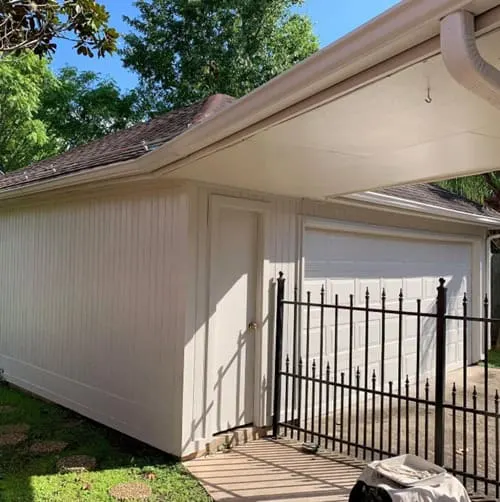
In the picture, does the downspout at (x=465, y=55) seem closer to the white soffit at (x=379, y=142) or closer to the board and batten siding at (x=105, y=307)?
the white soffit at (x=379, y=142)

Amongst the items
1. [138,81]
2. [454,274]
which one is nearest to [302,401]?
[454,274]

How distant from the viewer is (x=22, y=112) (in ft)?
45.2

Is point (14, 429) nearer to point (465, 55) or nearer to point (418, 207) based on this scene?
point (465, 55)

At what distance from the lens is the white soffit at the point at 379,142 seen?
246 cm

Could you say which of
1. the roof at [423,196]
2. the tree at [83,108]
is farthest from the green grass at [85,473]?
the tree at [83,108]

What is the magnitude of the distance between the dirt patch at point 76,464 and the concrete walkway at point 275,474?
2.86ft

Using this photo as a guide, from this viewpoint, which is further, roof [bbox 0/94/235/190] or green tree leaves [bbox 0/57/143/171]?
green tree leaves [bbox 0/57/143/171]

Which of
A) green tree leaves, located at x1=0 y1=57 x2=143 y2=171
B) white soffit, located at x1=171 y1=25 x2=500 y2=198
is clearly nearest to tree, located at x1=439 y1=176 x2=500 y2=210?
white soffit, located at x1=171 y1=25 x2=500 y2=198

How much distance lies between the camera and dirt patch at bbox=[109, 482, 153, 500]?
3.76 meters

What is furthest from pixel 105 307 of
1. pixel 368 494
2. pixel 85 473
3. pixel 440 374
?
pixel 368 494

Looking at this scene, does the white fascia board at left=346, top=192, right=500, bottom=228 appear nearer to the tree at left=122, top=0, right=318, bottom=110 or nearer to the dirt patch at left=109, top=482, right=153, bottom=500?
the dirt patch at left=109, top=482, right=153, bottom=500

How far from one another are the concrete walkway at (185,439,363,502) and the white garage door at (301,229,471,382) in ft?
4.68

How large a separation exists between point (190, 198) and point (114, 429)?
2.71 m

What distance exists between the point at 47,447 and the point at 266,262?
2.90 m
